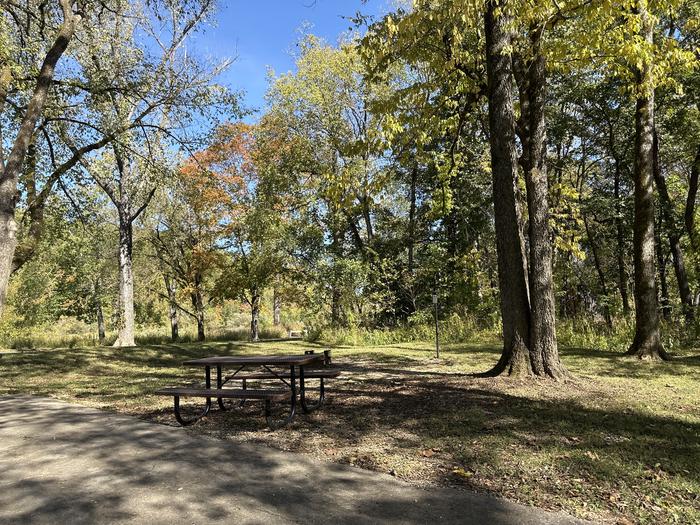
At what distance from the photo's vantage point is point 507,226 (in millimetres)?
7617

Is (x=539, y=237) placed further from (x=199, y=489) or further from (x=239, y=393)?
(x=199, y=489)

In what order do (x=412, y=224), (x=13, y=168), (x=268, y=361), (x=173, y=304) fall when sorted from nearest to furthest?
(x=268, y=361), (x=13, y=168), (x=412, y=224), (x=173, y=304)

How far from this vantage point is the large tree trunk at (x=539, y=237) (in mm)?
7312

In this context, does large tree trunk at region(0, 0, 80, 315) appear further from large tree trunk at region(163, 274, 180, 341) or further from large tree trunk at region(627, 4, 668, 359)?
large tree trunk at region(163, 274, 180, 341)

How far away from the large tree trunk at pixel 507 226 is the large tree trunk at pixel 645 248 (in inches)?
160

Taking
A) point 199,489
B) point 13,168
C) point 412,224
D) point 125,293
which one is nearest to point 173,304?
point 125,293

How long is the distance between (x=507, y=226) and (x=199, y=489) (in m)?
5.77

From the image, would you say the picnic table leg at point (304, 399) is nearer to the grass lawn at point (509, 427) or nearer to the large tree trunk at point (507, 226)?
the grass lawn at point (509, 427)

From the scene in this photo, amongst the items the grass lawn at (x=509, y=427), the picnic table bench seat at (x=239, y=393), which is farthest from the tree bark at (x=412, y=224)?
the picnic table bench seat at (x=239, y=393)

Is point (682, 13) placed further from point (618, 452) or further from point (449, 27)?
point (618, 452)

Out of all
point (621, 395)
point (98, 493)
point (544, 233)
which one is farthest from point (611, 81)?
point (98, 493)

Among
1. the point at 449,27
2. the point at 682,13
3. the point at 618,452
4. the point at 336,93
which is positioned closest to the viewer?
the point at 618,452

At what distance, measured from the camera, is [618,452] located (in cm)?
417

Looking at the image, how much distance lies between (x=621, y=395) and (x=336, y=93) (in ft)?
65.6
